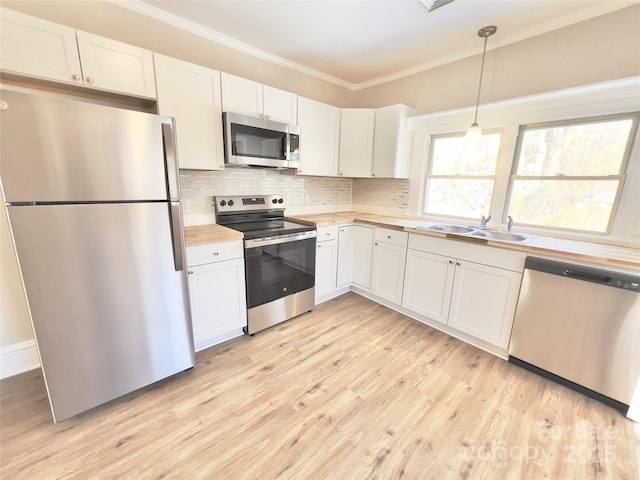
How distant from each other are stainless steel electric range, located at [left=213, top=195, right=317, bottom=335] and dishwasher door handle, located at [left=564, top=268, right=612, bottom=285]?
1.93 m

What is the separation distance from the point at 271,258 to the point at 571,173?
2624 millimetres

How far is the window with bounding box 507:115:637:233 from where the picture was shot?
1.95m

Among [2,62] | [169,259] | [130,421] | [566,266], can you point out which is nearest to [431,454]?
[566,266]

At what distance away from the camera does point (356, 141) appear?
10.1ft

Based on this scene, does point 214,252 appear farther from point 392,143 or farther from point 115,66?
point 392,143

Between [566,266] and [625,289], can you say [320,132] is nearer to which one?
[566,266]

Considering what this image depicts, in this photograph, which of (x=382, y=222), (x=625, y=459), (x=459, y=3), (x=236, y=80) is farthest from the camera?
(x=382, y=222)

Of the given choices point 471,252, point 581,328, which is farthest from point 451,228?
point 581,328

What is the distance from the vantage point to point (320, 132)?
2895 millimetres

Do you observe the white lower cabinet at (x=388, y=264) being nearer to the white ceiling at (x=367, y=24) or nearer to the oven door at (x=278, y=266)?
the oven door at (x=278, y=266)

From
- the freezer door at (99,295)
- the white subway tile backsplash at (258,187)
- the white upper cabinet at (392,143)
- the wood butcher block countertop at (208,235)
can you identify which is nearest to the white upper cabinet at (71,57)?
the white subway tile backsplash at (258,187)

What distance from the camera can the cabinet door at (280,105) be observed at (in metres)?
2.42

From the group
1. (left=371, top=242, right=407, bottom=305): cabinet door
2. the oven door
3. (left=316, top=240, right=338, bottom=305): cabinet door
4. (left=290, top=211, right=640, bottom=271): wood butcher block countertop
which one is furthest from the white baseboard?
(left=290, top=211, right=640, bottom=271): wood butcher block countertop

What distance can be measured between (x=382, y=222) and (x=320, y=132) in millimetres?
1233
